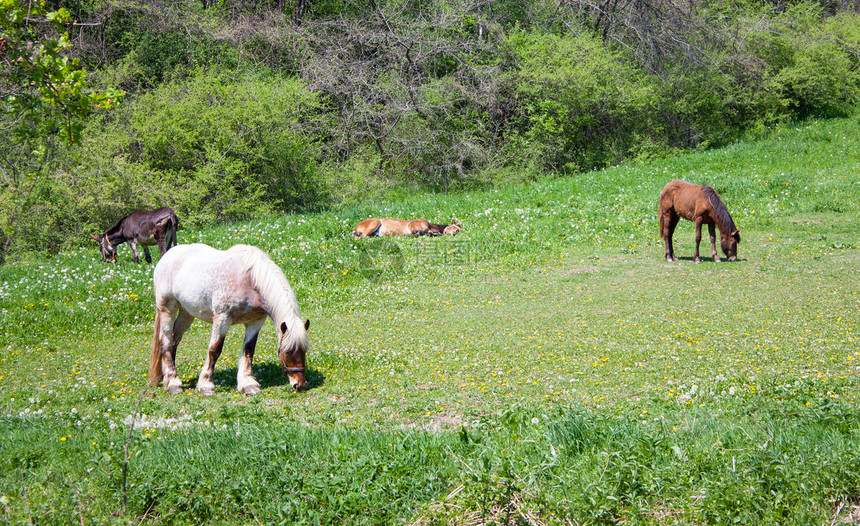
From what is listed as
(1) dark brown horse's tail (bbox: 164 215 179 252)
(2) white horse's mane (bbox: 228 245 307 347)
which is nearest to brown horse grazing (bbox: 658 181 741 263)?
(2) white horse's mane (bbox: 228 245 307 347)

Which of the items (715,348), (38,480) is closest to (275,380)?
(38,480)

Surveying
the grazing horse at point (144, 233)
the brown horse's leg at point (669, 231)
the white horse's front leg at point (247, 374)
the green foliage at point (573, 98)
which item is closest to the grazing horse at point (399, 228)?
the grazing horse at point (144, 233)

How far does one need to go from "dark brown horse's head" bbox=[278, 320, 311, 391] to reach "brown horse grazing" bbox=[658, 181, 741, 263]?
10220 millimetres

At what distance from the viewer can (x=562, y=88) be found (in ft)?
93.2

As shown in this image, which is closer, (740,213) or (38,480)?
(38,480)

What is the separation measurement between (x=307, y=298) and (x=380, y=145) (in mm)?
16218

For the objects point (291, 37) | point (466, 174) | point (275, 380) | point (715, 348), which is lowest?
point (275, 380)

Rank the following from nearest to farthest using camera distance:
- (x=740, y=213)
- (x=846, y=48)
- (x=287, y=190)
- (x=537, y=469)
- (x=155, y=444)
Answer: (x=537, y=469) < (x=155, y=444) < (x=740, y=213) < (x=287, y=190) < (x=846, y=48)

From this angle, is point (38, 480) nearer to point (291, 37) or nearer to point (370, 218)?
point (370, 218)

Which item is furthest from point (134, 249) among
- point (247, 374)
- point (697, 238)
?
point (697, 238)

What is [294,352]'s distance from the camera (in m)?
7.79

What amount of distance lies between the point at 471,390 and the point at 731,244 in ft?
32.5

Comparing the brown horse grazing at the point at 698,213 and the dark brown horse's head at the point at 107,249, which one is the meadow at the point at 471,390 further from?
the brown horse grazing at the point at 698,213

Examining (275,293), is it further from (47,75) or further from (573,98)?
(573,98)
